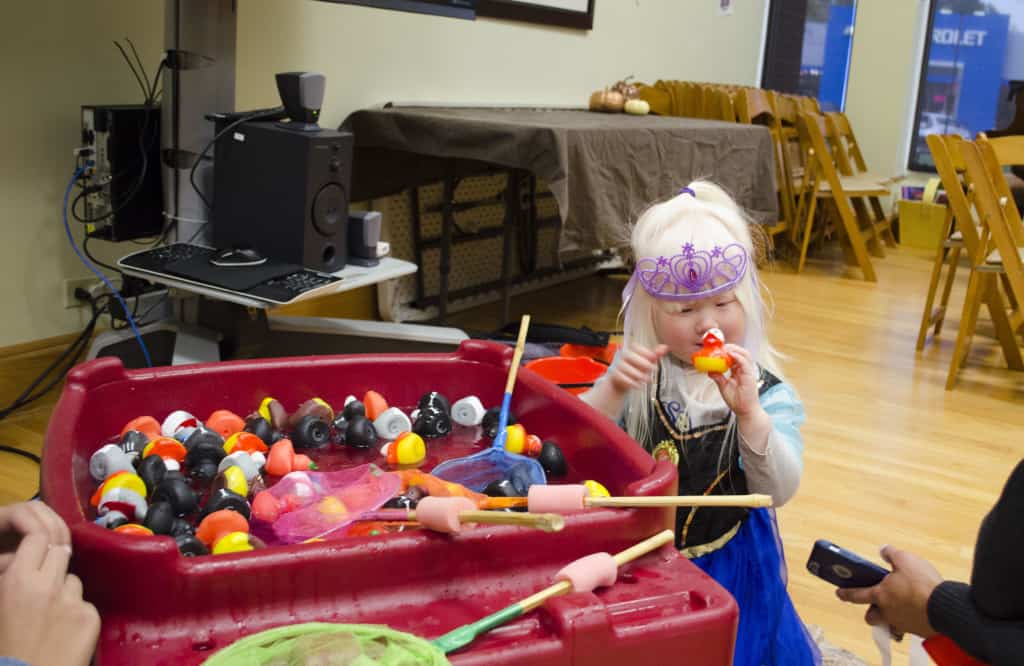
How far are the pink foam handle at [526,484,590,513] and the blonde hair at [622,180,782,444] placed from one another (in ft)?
1.32

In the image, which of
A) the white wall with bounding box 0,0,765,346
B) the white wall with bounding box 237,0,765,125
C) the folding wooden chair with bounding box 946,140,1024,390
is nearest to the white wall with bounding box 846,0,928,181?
the white wall with bounding box 237,0,765,125

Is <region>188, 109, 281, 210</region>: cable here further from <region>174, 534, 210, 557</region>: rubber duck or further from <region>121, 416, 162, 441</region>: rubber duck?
<region>174, 534, 210, 557</region>: rubber duck

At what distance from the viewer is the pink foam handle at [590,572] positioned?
0.80m

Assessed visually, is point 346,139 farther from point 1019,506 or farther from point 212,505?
point 1019,506

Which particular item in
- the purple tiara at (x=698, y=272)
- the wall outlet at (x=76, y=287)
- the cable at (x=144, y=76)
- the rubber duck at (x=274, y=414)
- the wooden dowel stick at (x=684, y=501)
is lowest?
the wall outlet at (x=76, y=287)

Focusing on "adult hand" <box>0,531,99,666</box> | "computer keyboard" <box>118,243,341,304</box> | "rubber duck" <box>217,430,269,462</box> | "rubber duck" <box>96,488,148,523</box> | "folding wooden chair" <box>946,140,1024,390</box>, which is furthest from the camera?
"folding wooden chair" <box>946,140,1024,390</box>

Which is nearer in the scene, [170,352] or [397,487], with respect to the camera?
[397,487]

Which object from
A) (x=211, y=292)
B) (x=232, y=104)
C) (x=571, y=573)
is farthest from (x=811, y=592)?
(x=232, y=104)

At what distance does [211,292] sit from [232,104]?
51 centimetres

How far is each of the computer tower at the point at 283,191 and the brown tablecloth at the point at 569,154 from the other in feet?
2.26

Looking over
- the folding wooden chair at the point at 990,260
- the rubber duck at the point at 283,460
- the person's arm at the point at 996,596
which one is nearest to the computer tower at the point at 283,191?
the rubber duck at the point at 283,460

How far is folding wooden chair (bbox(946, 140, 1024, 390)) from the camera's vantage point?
9.80 ft

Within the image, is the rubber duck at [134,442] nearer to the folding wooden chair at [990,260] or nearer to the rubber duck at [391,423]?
the rubber duck at [391,423]

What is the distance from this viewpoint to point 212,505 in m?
1.08
